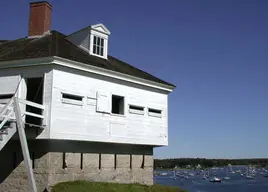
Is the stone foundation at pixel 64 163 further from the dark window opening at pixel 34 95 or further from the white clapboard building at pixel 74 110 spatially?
the dark window opening at pixel 34 95

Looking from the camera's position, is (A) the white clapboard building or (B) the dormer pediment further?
(B) the dormer pediment

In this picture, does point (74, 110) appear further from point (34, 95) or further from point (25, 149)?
point (25, 149)

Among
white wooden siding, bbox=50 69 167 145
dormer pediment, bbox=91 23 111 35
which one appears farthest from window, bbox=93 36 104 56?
white wooden siding, bbox=50 69 167 145

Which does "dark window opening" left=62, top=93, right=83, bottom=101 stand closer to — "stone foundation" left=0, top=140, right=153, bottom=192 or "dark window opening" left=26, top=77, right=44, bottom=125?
"dark window opening" left=26, top=77, right=44, bottom=125

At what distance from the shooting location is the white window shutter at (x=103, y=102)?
1919 cm

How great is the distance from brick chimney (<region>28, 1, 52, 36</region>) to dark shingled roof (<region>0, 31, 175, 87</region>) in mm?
564

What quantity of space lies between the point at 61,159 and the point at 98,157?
7.99 feet

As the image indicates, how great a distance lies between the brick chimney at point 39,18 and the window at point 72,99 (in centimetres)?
570

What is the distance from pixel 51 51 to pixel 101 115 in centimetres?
399

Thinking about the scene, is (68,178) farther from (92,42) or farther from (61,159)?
(92,42)

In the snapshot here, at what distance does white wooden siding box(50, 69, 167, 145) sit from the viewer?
17578 millimetres

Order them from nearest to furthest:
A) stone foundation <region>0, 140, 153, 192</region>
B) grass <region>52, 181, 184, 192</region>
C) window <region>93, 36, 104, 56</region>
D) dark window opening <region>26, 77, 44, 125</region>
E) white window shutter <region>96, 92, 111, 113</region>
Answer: grass <region>52, 181, 184, 192</region> → stone foundation <region>0, 140, 153, 192</region> → white window shutter <region>96, 92, 111, 113</region> → dark window opening <region>26, 77, 44, 125</region> → window <region>93, 36, 104, 56</region>

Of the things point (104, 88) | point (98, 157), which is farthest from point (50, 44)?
point (98, 157)

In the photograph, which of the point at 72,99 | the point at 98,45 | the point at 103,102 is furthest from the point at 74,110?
the point at 98,45
